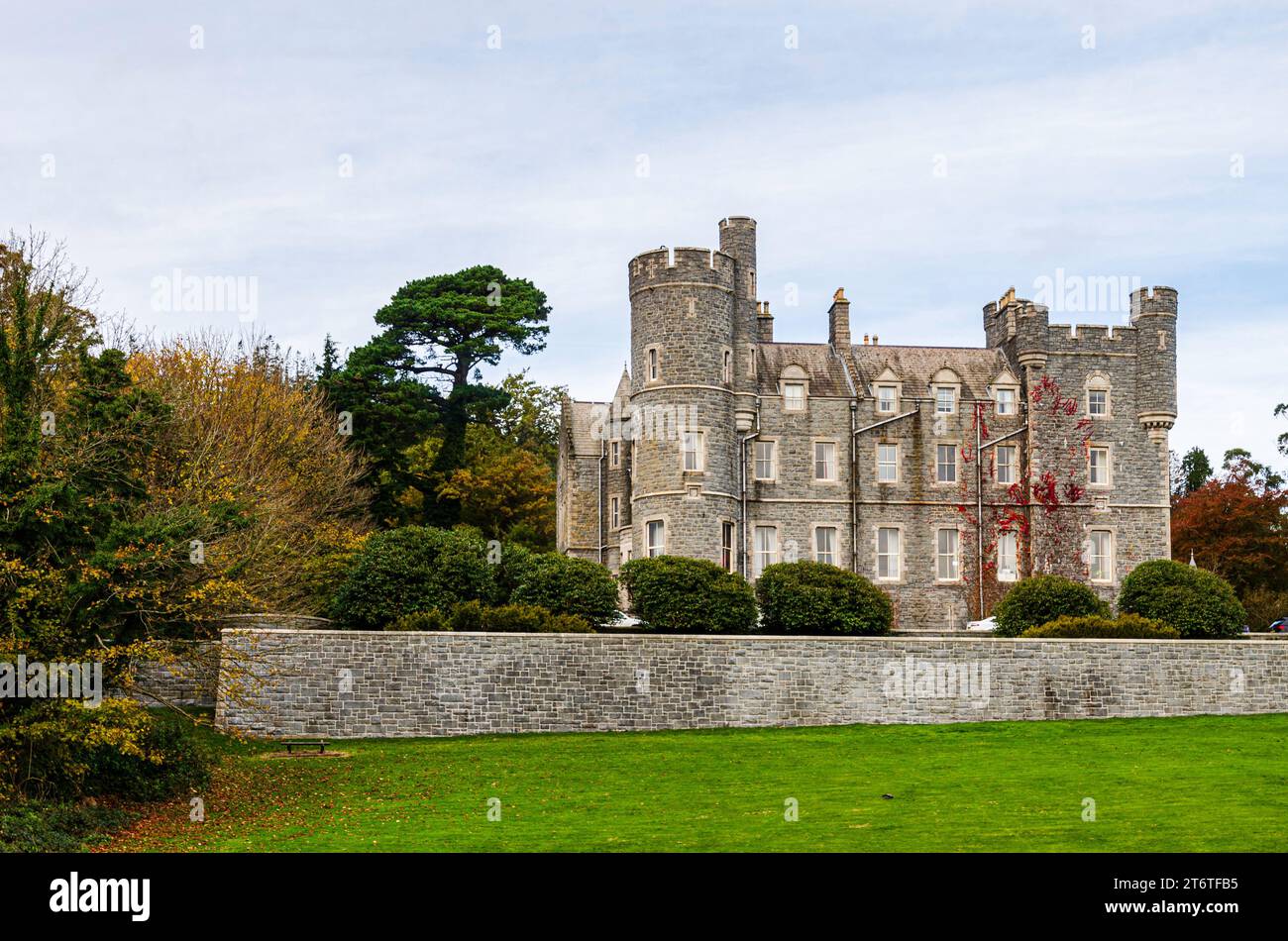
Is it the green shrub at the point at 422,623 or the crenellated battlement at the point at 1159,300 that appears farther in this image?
the crenellated battlement at the point at 1159,300

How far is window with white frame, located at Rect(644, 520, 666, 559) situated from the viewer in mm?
41031

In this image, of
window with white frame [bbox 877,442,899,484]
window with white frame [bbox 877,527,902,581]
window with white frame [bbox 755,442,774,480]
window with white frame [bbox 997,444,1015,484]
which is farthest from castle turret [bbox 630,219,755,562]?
window with white frame [bbox 997,444,1015,484]

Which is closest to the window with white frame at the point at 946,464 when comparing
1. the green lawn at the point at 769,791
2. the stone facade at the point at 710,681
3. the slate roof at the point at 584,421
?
the slate roof at the point at 584,421

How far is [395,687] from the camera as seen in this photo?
93.6ft

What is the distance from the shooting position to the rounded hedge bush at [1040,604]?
33312mm

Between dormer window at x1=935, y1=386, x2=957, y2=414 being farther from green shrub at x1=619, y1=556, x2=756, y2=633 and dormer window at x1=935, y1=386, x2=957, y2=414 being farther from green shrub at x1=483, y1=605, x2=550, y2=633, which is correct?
green shrub at x1=483, y1=605, x2=550, y2=633

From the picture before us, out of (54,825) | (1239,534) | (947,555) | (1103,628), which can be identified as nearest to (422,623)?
(54,825)

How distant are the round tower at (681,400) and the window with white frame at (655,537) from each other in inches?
1.1

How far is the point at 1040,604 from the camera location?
33281mm

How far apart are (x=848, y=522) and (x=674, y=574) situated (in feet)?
45.0

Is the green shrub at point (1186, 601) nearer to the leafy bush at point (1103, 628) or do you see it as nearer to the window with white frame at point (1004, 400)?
the leafy bush at point (1103, 628)

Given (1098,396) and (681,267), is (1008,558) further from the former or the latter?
(681,267)

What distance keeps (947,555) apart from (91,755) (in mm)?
30370
